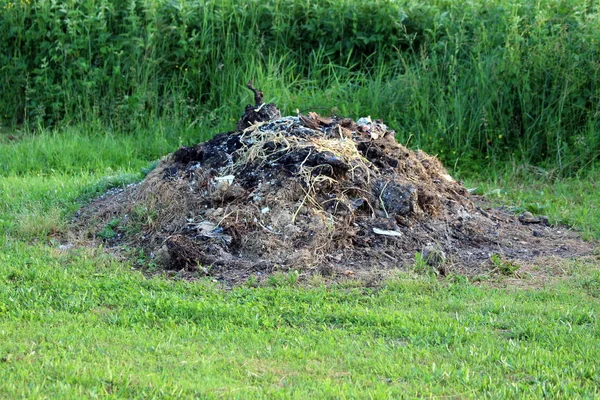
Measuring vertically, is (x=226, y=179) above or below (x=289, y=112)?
above

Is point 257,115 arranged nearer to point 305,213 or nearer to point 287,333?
point 305,213

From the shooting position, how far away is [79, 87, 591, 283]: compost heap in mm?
6941

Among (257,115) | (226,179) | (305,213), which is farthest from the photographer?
(257,115)

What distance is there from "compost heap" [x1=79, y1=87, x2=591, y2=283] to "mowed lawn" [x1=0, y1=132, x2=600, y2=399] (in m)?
0.41

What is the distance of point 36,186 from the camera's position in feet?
30.0

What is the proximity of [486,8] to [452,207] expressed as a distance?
4.78 metres

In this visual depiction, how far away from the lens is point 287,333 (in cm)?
545

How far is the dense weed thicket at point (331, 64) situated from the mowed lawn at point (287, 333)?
3.85 metres

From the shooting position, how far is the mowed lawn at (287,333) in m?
4.60

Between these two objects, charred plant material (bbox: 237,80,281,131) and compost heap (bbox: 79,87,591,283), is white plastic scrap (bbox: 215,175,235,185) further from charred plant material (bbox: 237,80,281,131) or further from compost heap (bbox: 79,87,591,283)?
charred plant material (bbox: 237,80,281,131)

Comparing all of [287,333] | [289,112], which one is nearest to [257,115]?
[289,112]

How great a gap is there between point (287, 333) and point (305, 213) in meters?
1.98

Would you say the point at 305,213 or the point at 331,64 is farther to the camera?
the point at 331,64

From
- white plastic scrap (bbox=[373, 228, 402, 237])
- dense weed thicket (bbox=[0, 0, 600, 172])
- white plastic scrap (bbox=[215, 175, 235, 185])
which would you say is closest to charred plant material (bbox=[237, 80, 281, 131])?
white plastic scrap (bbox=[215, 175, 235, 185])
